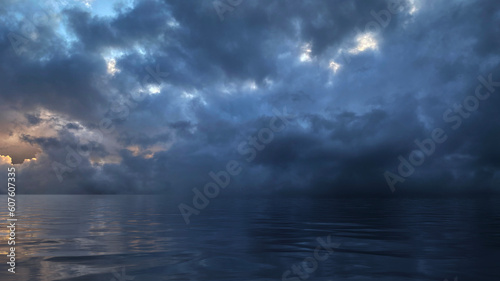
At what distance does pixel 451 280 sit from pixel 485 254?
20.7 ft

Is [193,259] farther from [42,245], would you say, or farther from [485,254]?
[485,254]

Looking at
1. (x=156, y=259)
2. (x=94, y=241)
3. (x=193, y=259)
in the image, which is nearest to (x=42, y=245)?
(x=94, y=241)

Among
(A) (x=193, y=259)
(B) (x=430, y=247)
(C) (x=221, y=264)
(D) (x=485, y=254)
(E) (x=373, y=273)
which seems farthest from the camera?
(B) (x=430, y=247)

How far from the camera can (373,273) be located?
12.6 meters

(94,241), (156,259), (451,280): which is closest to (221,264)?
(156,259)

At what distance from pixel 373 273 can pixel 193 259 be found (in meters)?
7.41

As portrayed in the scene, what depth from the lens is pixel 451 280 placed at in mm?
11781

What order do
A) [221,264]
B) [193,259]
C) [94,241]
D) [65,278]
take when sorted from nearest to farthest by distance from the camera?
1. [65,278]
2. [221,264]
3. [193,259]
4. [94,241]

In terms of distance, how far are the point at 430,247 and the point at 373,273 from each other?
7980mm

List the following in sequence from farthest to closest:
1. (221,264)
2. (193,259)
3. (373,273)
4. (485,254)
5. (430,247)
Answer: (430,247), (485,254), (193,259), (221,264), (373,273)

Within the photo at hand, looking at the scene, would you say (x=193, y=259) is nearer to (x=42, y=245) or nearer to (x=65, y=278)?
(x=65, y=278)

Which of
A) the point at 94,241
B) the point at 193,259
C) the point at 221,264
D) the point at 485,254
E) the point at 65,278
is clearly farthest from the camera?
the point at 94,241

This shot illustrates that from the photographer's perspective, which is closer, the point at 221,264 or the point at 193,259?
the point at 221,264

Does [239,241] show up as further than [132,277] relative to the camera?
Yes
